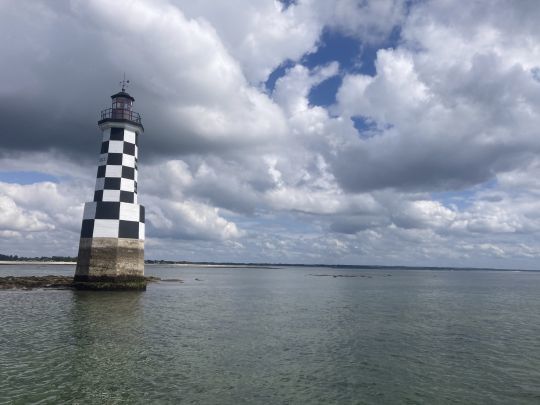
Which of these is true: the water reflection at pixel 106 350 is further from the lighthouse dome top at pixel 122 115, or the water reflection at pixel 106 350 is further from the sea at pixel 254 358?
the lighthouse dome top at pixel 122 115

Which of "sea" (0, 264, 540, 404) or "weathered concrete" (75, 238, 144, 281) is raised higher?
"weathered concrete" (75, 238, 144, 281)

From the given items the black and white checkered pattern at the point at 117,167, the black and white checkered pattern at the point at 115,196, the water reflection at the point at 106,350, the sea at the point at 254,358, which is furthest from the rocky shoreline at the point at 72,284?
the sea at the point at 254,358

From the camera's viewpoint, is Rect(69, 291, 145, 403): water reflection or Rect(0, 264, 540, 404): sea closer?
Rect(69, 291, 145, 403): water reflection

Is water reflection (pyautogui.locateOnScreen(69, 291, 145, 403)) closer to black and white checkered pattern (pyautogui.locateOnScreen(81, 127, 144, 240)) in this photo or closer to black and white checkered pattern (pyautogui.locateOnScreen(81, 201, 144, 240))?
black and white checkered pattern (pyautogui.locateOnScreen(81, 201, 144, 240))

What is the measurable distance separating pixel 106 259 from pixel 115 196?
6294 mm

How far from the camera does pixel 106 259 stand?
39.0 meters

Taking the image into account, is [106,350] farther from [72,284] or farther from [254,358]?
[72,284]

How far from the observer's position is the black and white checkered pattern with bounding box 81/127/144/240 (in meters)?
39.2

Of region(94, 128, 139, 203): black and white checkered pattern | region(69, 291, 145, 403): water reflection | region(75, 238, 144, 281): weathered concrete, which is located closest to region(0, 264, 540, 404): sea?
region(69, 291, 145, 403): water reflection

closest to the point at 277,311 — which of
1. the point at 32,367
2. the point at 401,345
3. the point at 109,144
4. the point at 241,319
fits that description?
the point at 241,319

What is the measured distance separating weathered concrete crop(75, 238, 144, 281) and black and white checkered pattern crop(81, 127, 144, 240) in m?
0.70

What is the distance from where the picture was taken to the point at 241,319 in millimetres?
27781

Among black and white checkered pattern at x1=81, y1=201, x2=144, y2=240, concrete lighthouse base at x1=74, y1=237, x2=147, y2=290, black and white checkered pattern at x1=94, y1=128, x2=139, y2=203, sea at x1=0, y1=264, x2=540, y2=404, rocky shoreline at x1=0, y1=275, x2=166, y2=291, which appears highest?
black and white checkered pattern at x1=94, y1=128, x2=139, y2=203

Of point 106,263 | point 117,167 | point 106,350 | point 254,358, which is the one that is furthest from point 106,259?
point 254,358
